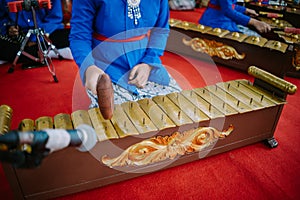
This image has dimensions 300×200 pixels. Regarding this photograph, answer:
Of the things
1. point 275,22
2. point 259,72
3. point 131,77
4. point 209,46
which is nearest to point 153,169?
point 131,77

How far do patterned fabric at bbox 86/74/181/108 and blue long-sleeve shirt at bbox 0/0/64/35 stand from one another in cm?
166

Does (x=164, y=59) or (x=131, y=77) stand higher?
(x=131, y=77)

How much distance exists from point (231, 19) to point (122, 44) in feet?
5.84

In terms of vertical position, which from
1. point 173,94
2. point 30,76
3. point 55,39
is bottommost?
point 30,76

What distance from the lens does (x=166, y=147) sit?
1.14 metres

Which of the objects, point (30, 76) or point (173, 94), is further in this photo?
point (30, 76)

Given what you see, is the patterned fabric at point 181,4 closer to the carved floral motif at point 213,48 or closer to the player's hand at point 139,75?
the carved floral motif at point 213,48

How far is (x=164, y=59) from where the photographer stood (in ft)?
9.04

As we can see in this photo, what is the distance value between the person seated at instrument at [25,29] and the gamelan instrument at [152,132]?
5.17 ft

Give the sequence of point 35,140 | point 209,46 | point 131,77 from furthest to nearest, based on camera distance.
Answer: point 209,46 < point 131,77 < point 35,140

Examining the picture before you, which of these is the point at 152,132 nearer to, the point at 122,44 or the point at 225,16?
the point at 122,44

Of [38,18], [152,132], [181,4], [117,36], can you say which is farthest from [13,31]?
[181,4]

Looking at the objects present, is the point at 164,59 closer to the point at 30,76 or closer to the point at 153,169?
the point at 30,76

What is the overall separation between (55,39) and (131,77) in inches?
70.1
